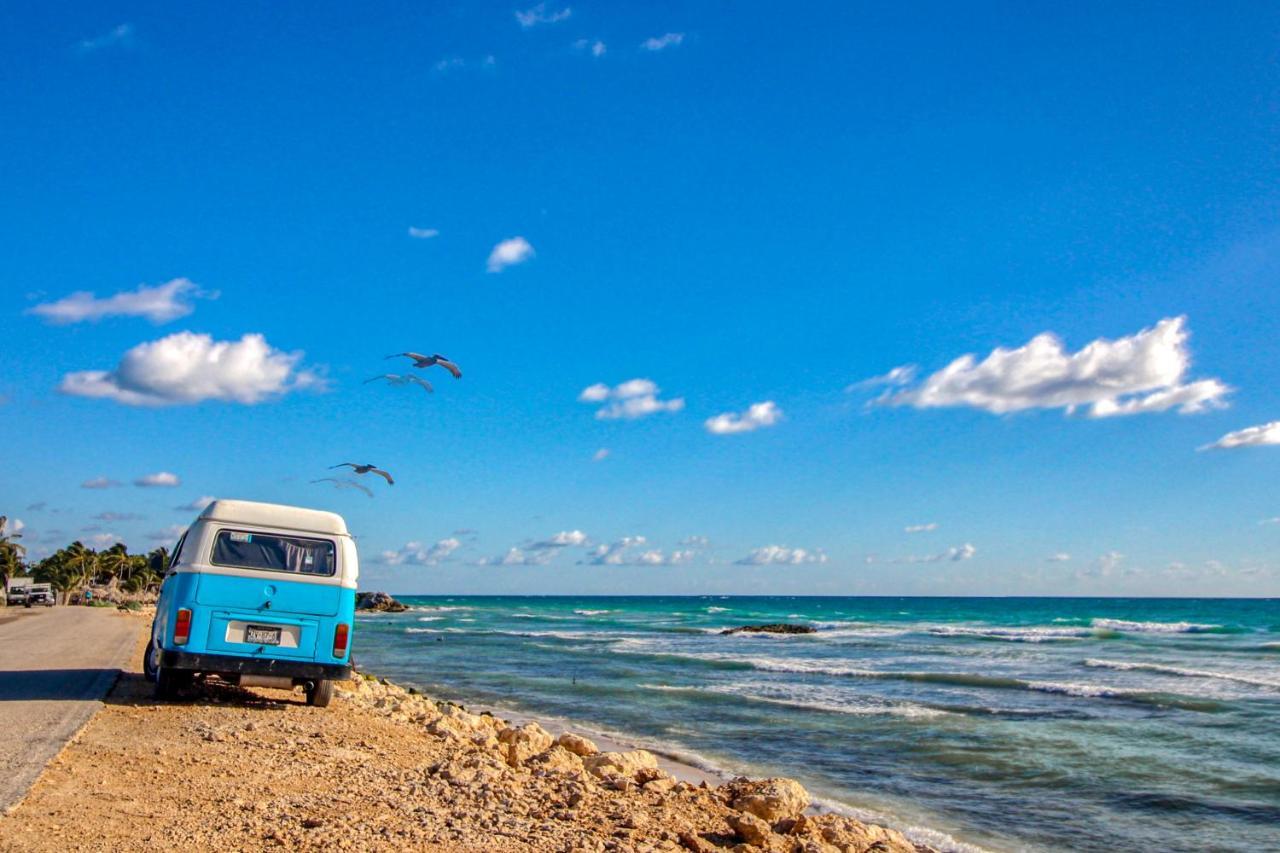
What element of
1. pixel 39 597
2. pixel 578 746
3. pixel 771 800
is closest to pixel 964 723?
pixel 578 746

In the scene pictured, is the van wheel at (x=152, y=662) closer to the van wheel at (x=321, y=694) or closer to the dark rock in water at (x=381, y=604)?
the van wheel at (x=321, y=694)

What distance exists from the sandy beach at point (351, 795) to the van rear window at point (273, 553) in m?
1.54

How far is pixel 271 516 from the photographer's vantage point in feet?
32.3

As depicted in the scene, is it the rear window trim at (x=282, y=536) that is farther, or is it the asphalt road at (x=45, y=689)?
the rear window trim at (x=282, y=536)

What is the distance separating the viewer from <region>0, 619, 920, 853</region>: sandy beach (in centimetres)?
564

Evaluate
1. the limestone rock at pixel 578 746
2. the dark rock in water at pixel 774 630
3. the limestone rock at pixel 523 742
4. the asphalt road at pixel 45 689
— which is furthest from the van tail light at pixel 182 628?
the dark rock in water at pixel 774 630

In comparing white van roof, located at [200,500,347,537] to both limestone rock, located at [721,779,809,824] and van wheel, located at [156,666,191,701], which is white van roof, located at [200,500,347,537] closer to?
van wheel, located at [156,666,191,701]

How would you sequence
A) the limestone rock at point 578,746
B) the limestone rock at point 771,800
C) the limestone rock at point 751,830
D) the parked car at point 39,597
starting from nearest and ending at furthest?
the limestone rock at point 751,830 → the limestone rock at point 771,800 → the limestone rock at point 578,746 → the parked car at point 39,597

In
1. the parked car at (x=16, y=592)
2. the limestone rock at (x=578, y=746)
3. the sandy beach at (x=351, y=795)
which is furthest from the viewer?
the parked car at (x=16, y=592)

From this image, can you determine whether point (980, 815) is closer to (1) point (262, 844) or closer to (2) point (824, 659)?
(1) point (262, 844)

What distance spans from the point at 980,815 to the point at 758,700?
32.6ft

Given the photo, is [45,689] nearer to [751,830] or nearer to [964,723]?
[751,830]

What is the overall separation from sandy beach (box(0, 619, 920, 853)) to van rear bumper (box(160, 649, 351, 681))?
1.62 feet

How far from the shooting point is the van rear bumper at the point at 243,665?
9297 millimetres
